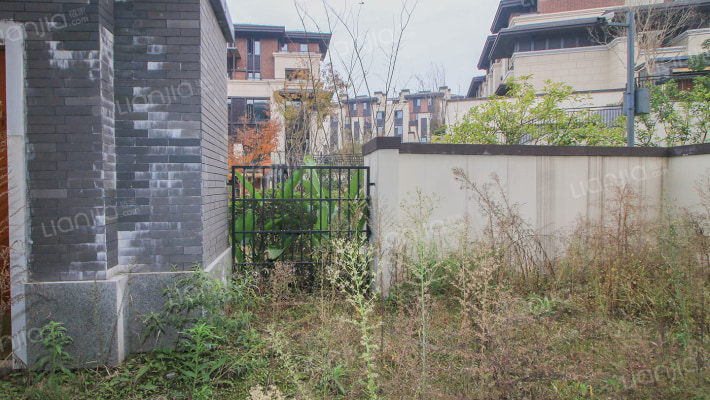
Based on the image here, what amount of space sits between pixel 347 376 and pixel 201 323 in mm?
1278

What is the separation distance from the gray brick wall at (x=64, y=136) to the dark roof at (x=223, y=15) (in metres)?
1.51

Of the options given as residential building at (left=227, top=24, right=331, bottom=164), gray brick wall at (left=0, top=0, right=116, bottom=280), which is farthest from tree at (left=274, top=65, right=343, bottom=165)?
gray brick wall at (left=0, top=0, right=116, bottom=280)

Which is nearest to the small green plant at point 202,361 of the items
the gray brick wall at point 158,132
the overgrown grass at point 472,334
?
the overgrown grass at point 472,334

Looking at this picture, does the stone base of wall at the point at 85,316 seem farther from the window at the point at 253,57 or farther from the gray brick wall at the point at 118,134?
the window at the point at 253,57

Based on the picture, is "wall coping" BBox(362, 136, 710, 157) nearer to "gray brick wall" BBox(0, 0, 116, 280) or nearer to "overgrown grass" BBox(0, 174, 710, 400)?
"overgrown grass" BBox(0, 174, 710, 400)

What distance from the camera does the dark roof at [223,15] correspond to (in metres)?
4.82

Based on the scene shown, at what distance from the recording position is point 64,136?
350cm

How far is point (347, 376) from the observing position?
3412 mm

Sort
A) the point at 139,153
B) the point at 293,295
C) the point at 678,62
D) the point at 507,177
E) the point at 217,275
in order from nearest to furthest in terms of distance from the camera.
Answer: the point at 139,153, the point at 217,275, the point at 293,295, the point at 507,177, the point at 678,62

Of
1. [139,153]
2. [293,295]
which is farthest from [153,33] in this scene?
[293,295]

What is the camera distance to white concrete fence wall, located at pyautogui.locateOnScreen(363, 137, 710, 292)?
213 inches

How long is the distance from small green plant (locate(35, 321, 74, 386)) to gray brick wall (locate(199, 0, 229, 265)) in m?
1.24

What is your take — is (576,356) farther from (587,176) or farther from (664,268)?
(587,176)

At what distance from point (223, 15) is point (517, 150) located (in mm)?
4106
